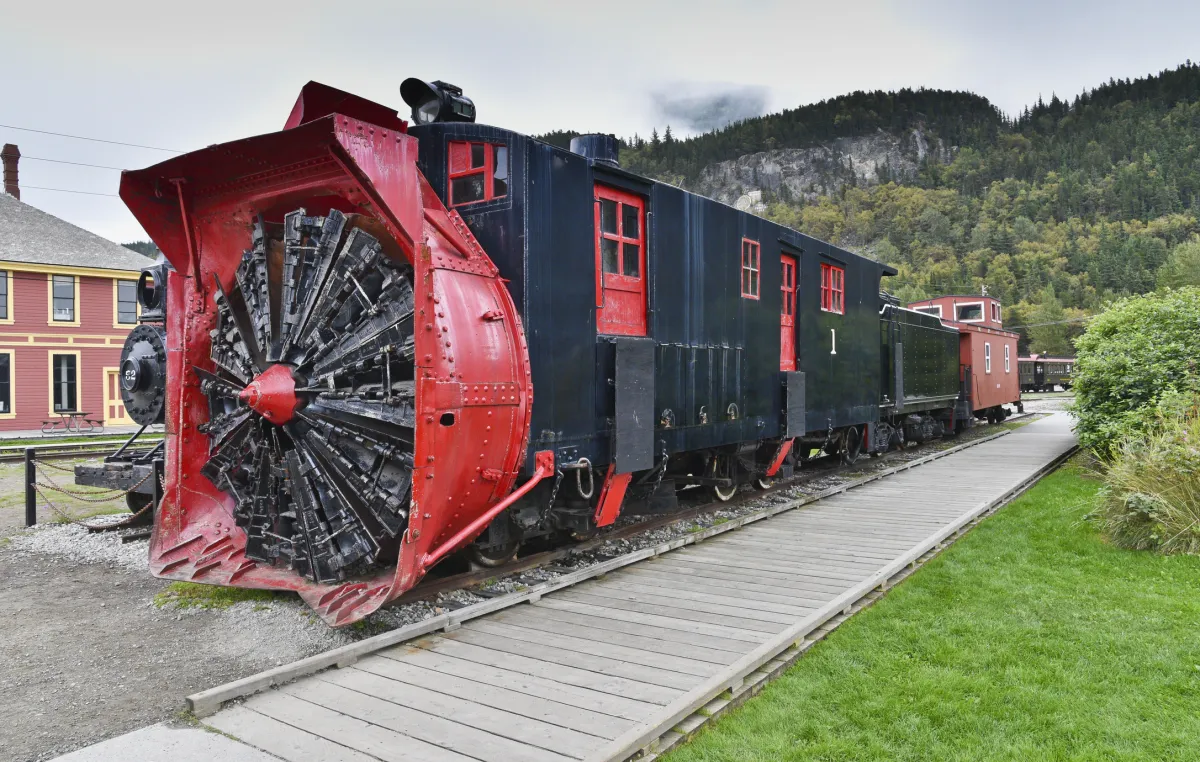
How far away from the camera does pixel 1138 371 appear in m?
11.5

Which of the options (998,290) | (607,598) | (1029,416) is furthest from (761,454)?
(998,290)

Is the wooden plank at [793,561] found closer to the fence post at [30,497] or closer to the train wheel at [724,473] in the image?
the train wheel at [724,473]

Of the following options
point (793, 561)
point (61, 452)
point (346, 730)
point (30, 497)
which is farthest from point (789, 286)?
point (61, 452)

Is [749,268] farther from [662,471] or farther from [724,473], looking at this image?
[662,471]

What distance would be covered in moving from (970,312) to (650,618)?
26.9 meters

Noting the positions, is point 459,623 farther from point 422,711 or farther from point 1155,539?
point 1155,539

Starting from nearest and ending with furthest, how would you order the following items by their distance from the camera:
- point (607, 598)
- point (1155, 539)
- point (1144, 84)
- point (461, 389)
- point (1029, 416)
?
1. point (461, 389)
2. point (607, 598)
3. point (1155, 539)
4. point (1029, 416)
5. point (1144, 84)

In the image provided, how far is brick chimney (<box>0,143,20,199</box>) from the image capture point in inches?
1259

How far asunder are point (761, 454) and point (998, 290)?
4924 inches

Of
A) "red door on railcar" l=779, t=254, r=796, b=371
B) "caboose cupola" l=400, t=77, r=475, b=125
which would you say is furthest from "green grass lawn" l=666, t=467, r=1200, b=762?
"caboose cupola" l=400, t=77, r=475, b=125

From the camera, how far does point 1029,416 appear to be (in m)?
30.4

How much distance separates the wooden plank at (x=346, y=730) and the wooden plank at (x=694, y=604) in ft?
8.27

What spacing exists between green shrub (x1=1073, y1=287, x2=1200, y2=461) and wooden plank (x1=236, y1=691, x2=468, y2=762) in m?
9.74

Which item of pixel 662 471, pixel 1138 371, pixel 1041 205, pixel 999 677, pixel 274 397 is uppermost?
pixel 1041 205
